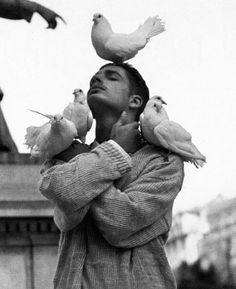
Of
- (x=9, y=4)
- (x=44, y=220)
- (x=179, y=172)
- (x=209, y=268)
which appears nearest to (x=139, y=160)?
(x=179, y=172)

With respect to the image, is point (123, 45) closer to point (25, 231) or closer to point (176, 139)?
point (176, 139)

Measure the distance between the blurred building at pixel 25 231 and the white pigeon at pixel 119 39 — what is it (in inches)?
157

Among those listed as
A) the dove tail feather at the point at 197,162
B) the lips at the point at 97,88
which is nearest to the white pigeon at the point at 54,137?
the lips at the point at 97,88

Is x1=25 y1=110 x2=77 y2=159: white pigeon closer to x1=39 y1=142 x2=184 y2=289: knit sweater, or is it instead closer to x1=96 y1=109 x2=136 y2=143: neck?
x1=39 y1=142 x2=184 y2=289: knit sweater

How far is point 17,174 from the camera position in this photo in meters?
13.0

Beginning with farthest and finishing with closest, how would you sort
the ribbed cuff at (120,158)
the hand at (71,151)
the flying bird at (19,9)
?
the flying bird at (19,9), the hand at (71,151), the ribbed cuff at (120,158)

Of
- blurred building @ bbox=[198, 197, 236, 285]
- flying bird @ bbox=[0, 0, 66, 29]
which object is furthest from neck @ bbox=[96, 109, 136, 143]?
blurred building @ bbox=[198, 197, 236, 285]

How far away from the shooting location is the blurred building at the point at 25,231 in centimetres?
1277

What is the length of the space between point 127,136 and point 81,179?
0.49m

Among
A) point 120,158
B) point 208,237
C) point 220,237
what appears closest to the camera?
point 120,158

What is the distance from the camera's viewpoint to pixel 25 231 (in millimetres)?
12961

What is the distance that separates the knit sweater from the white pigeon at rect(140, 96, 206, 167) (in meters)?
0.07

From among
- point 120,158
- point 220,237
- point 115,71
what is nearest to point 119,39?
point 115,71

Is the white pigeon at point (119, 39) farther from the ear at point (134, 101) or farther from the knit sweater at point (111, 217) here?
the knit sweater at point (111, 217)
